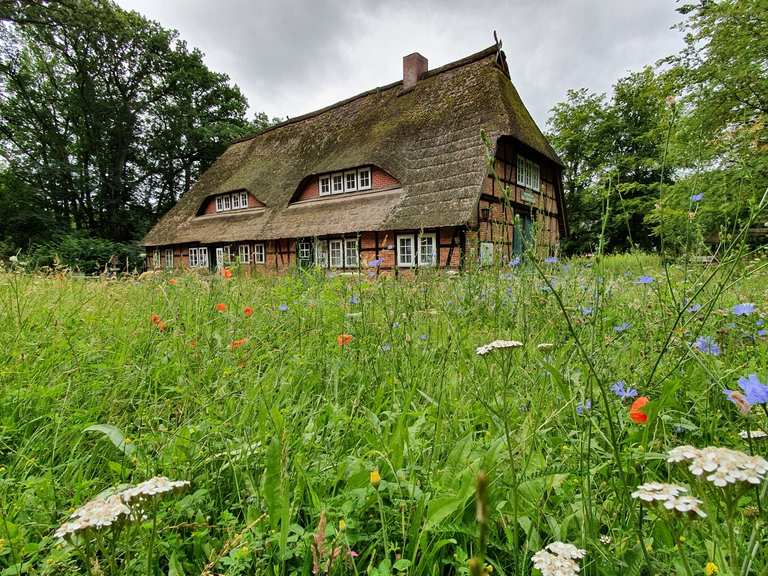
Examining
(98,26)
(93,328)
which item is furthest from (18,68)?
(93,328)

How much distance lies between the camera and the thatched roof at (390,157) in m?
11.6

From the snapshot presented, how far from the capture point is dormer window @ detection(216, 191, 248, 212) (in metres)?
18.4

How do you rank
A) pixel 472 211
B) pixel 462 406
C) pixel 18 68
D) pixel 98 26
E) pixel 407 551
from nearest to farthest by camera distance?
1. pixel 407 551
2. pixel 462 406
3. pixel 472 211
4. pixel 98 26
5. pixel 18 68

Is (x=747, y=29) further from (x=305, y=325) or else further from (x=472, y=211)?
(x=305, y=325)

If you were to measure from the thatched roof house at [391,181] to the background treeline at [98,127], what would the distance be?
7863 millimetres

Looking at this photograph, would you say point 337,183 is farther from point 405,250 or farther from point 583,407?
point 583,407

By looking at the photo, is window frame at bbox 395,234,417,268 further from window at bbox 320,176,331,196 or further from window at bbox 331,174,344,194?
window at bbox 320,176,331,196

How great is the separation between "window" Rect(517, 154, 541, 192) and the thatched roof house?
39 millimetres

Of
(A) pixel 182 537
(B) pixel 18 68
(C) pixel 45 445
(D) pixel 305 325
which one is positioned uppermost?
(B) pixel 18 68

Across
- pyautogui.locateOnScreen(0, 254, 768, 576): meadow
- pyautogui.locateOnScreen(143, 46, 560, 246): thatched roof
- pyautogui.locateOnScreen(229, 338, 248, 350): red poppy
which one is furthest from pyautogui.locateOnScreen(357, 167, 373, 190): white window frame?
pyautogui.locateOnScreen(229, 338, 248, 350): red poppy

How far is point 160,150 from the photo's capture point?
1032 inches

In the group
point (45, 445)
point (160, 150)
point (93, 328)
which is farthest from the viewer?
point (160, 150)

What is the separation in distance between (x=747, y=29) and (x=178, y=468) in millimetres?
13151

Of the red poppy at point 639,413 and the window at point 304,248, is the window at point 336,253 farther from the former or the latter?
the red poppy at point 639,413
